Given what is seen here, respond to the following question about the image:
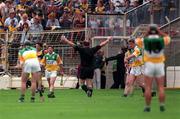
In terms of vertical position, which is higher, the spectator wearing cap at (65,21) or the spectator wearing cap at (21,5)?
the spectator wearing cap at (21,5)

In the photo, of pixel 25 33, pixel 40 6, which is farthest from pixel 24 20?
pixel 40 6

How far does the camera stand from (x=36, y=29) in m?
42.5

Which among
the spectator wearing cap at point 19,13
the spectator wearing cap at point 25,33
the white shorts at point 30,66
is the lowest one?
the white shorts at point 30,66

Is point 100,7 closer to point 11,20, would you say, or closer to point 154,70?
point 11,20

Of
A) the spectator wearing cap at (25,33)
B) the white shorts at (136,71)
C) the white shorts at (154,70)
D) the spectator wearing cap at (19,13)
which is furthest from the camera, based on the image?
the spectator wearing cap at (19,13)

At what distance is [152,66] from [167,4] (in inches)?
703

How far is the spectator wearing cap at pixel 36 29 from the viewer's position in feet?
138

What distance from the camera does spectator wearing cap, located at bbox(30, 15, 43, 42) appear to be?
138 ft

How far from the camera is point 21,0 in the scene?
151ft

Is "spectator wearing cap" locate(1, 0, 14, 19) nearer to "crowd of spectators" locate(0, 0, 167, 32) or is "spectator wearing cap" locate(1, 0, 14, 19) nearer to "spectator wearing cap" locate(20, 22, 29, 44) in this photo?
"crowd of spectators" locate(0, 0, 167, 32)

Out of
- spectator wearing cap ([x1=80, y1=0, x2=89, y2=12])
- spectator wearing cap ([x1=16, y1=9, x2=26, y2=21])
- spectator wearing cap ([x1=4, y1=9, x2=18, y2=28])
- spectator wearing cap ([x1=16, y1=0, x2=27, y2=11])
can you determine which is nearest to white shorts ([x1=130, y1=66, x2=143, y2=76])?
spectator wearing cap ([x1=4, y1=9, x2=18, y2=28])

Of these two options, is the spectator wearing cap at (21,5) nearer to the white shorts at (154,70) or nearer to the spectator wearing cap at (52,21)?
the spectator wearing cap at (52,21)

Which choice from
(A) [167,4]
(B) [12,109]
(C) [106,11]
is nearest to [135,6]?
(C) [106,11]

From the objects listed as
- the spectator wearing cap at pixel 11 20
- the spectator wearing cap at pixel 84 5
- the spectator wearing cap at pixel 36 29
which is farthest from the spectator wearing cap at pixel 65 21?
the spectator wearing cap at pixel 11 20
